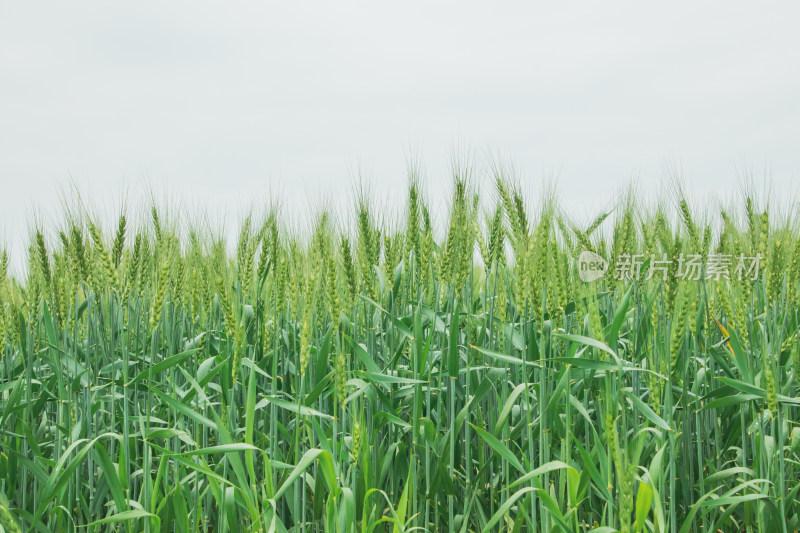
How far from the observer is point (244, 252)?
2.98 metres

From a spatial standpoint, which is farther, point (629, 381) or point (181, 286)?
point (181, 286)

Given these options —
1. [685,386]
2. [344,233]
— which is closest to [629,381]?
[685,386]

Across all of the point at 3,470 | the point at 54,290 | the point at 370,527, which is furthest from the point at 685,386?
the point at 3,470

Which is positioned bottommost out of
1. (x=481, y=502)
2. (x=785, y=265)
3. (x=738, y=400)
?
(x=481, y=502)

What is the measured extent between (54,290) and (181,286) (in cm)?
61

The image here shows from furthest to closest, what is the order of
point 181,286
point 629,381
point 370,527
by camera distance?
1. point 181,286
2. point 629,381
3. point 370,527

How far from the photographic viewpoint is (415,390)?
211 cm

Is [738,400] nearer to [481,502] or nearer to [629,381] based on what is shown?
[629,381]

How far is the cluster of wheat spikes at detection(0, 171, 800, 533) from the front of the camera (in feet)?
6.52

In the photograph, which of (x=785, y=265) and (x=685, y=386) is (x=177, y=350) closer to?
(x=685, y=386)

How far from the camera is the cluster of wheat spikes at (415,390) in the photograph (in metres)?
1.99

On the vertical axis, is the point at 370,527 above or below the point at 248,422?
below

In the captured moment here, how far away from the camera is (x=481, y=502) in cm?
244

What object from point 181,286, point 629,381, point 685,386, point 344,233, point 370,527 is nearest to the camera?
point 370,527
